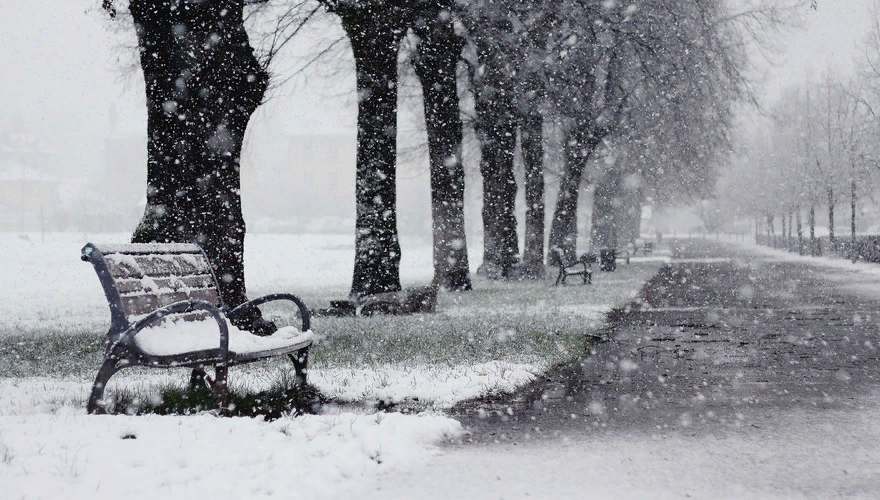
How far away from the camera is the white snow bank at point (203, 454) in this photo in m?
3.59

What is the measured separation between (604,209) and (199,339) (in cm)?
3530

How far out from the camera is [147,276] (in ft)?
18.6

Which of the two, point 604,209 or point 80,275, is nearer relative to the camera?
point 80,275

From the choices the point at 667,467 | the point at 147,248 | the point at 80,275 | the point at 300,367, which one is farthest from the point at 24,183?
the point at 667,467

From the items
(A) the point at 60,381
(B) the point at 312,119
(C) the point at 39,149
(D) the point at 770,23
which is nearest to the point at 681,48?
(D) the point at 770,23

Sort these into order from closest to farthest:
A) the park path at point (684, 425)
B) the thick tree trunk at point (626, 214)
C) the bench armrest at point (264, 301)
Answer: the park path at point (684, 425), the bench armrest at point (264, 301), the thick tree trunk at point (626, 214)

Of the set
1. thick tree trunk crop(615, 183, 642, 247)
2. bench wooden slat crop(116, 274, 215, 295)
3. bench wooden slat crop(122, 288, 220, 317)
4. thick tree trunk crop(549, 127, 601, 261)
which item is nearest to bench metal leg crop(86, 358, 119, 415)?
bench wooden slat crop(122, 288, 220, 317)

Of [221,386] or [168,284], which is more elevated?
[168,284]

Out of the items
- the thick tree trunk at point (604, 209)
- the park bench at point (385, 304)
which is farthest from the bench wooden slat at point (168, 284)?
the thick tree trunk at point (604, 209)

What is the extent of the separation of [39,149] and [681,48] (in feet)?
333

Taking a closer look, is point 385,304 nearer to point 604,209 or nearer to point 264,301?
point 264,301

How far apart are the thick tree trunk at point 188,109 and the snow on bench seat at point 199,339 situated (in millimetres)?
2374

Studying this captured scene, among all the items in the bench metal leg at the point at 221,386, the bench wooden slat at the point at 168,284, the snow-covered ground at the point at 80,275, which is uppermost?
the bench wooden slat at the point at 168,284

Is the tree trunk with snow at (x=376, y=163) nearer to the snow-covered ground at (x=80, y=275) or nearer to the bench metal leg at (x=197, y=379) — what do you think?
the snow-covered ground at (x=80, y=275)
